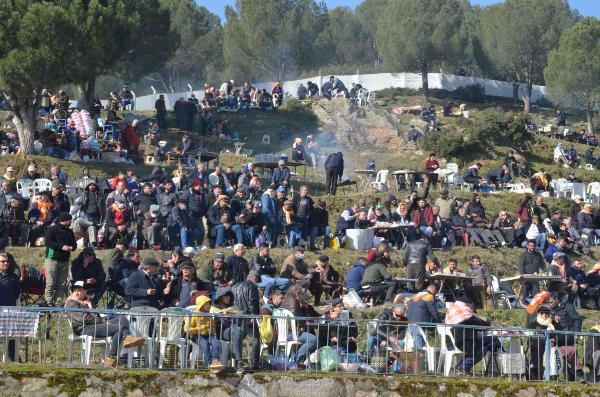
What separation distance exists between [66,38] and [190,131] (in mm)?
9785

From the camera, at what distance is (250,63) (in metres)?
76.5

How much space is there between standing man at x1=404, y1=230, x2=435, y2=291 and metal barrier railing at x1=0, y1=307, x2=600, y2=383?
5.78 meters

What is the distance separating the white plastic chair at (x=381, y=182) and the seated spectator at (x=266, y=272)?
12177 millimetres

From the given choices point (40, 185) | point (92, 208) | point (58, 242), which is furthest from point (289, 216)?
point (58, 242)

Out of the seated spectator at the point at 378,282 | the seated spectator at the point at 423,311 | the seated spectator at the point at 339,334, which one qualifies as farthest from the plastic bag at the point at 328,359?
the seated spectator at the point at 378,282

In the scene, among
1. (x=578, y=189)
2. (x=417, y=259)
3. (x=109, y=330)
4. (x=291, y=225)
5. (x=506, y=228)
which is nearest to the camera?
(x=109, y=330)

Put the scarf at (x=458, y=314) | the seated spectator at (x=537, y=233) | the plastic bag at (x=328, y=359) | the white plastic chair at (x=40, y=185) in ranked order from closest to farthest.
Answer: the plastic bag at (x=328, y=359), the scarf at (x=458, y=314), the white plastic chair at (x=40, y=185), the seated spectator at (x=537, y=233)

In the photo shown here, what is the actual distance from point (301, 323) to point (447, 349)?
6.60 ft

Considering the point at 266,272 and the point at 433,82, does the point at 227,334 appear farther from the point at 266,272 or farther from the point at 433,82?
the point at 433,82

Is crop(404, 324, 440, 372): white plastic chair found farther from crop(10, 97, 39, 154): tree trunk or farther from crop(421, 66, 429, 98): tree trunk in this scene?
crop(421, 66, 429, 98): tree trunk

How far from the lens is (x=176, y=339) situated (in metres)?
16.9

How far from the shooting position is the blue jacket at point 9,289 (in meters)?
18.6

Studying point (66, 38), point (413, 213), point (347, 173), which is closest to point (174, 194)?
point (413, 213)

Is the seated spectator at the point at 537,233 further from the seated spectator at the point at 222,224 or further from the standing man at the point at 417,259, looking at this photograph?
the seated spectator at the point at 222,224
